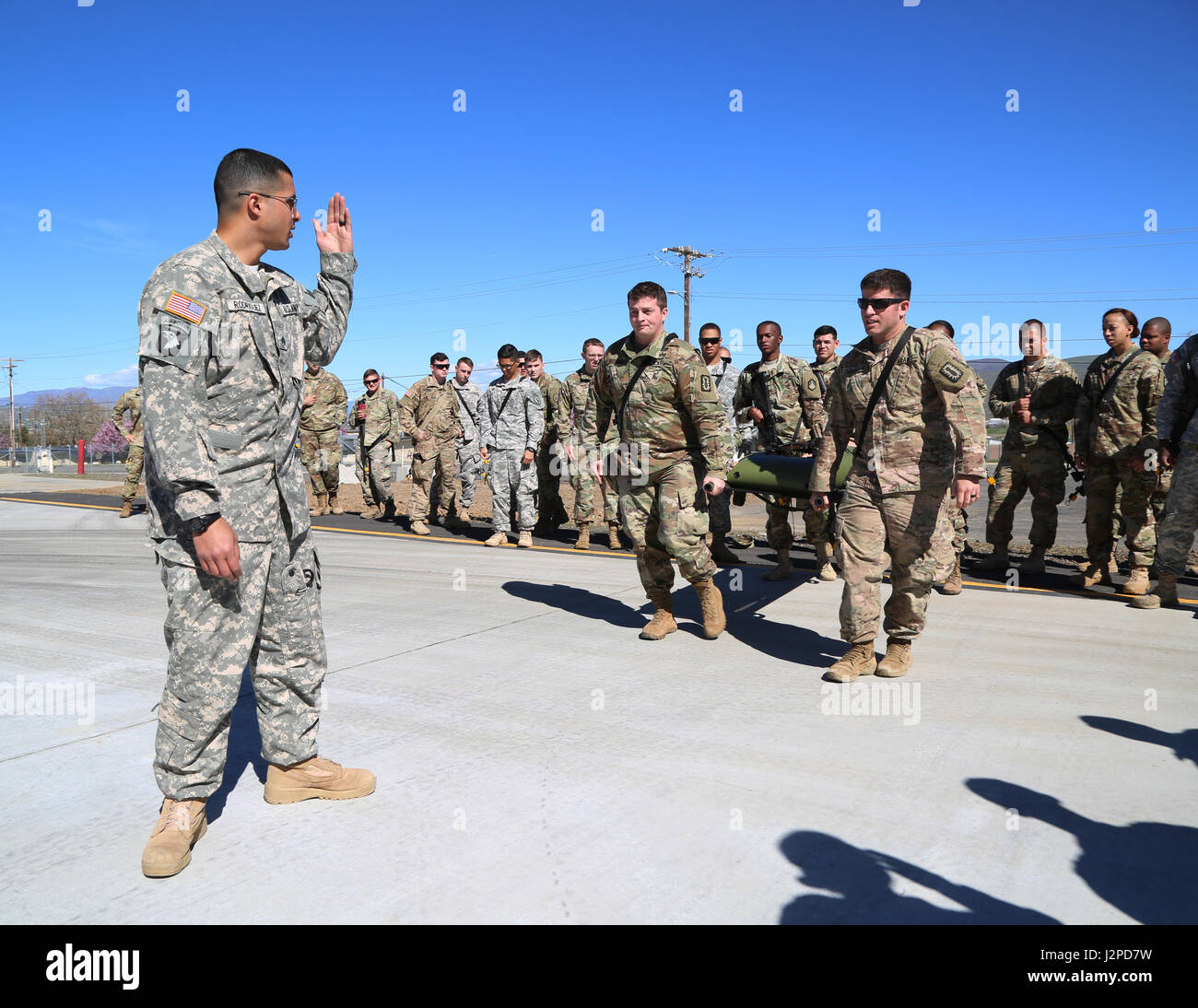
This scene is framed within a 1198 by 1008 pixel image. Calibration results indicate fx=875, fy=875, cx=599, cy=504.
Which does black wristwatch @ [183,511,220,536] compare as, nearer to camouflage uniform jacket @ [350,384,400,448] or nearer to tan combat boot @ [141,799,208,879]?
tan combat boot @ [141,799,208,879]

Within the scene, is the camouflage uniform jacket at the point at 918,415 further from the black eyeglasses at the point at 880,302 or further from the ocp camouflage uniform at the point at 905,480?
the black eyeglasses at the point at 880,302

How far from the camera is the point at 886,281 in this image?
4.78m

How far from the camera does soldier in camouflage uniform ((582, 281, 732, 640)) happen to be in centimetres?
542

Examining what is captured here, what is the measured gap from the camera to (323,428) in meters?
12.7

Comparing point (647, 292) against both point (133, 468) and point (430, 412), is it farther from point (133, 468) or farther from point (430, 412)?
point (133, 468)

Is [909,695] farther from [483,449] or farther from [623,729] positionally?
[483,449]

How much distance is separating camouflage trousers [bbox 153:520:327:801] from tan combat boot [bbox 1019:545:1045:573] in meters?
7.09

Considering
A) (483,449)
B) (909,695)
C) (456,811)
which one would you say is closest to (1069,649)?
(909,695)

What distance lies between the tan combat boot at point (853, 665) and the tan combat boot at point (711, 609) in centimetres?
99

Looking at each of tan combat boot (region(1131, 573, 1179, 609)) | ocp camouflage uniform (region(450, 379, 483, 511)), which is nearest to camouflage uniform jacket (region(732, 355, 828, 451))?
tan combat boot (region(1131, 573, 1179, 609))

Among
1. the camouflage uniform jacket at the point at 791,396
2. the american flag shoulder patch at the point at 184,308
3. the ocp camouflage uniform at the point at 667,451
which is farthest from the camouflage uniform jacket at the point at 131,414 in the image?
the american flag shoulder patch at the point at 184,308

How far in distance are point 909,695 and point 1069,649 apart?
5.05 ft

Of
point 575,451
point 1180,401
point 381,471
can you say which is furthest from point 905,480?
point 381,471

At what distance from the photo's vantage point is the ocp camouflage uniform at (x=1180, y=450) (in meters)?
6.14
